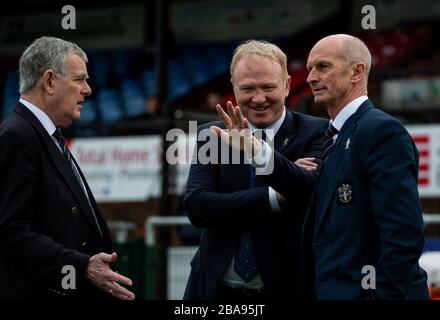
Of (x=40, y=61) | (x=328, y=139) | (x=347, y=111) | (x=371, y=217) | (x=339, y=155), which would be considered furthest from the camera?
(x=40, y=61)

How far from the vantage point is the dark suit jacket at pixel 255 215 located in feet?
13.9

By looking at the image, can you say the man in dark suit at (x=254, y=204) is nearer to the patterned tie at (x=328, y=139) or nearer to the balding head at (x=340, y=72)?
the patterned tie at (x=328, y=139)

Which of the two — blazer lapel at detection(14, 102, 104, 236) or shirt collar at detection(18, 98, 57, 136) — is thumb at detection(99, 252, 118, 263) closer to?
blazer lapel at detection(14, 102, 104, 236)

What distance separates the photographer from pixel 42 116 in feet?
14.3

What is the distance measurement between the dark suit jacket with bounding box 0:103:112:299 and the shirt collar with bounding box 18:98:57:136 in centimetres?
3

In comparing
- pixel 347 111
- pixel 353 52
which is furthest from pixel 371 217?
pixel 353 52

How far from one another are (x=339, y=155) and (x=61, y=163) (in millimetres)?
1310

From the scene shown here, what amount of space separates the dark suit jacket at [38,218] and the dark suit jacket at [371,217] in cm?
111

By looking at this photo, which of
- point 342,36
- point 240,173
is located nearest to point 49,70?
point 240,173

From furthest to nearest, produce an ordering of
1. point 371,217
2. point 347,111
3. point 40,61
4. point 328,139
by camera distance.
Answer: point 40,61
point 328,139
point 347,111
point 371,217

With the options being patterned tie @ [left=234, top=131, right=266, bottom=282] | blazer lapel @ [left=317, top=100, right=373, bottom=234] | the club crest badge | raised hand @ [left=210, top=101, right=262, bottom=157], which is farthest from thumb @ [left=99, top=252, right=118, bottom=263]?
the club crest badge

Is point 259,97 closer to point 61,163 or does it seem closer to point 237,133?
point 237,133

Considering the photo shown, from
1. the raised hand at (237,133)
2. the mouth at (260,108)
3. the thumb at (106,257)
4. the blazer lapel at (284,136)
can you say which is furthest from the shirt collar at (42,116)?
the blazer lapel at (284,136)

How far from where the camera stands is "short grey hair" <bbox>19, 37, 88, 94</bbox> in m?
4.35
